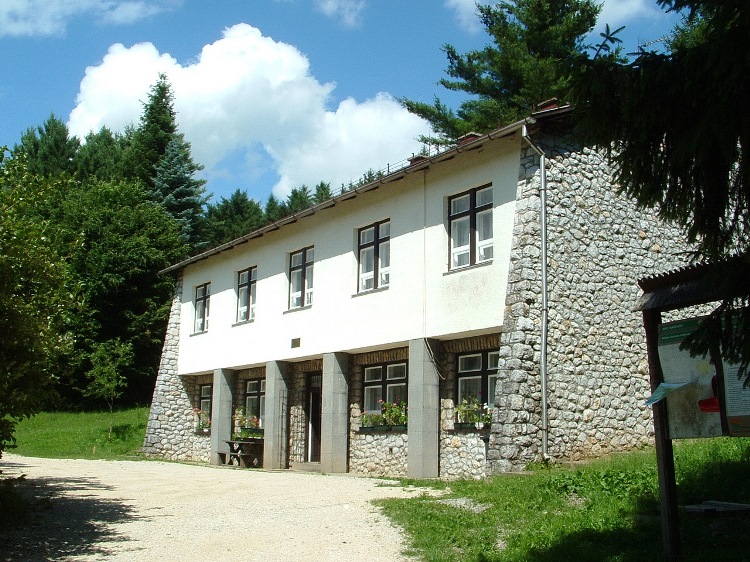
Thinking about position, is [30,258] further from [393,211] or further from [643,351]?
[643,351]

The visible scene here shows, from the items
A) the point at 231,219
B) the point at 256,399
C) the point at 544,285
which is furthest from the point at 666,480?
the point at 231,219

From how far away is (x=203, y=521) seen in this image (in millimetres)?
11312

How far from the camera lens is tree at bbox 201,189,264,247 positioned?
4716 centimetres

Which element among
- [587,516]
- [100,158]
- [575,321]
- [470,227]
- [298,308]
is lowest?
[587,516]

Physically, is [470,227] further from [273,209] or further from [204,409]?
[273,209]

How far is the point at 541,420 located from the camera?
15211 millimetres

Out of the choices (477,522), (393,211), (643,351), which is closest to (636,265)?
(643,351)

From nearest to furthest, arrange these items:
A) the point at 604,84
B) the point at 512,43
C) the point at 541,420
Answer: the point at 604,84 < the point at 541,420 < the point at 512,43

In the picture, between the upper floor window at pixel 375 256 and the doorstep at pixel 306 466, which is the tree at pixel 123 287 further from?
the upper floor window at pixel 375 256

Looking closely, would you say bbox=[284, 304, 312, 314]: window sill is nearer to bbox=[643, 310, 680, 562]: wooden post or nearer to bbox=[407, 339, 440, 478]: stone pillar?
bbox=[407, 339, 440, 478]: stone pillar

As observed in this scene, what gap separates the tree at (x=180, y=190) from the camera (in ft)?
152

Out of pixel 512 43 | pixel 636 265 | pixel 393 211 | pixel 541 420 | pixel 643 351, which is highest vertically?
pixel 512 43

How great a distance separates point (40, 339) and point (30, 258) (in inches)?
40.1

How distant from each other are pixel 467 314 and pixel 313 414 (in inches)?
321
